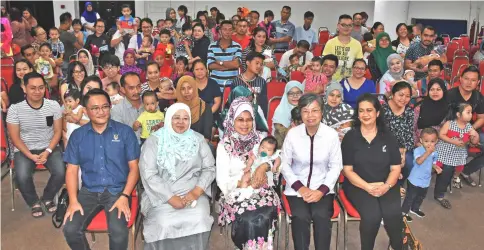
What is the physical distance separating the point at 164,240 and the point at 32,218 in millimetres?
1689

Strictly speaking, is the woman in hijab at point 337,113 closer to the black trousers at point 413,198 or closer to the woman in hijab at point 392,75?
Result: the black trousers at point 413,198

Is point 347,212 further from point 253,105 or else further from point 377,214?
point 253,105

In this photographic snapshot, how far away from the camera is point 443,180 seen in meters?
4.41

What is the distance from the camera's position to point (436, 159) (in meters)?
4.28

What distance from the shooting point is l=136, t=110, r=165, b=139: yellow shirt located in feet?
12.7

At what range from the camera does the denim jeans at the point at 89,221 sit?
2.98 meters

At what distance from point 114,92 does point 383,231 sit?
297cm

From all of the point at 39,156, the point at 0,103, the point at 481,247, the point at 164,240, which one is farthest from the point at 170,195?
the point at 481,247

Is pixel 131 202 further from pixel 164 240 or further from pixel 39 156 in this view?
pixel 39 156

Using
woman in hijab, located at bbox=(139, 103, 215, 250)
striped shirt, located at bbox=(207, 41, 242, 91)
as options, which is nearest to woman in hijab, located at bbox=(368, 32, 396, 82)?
striped shirt, located at bbox=(207, 41, 242, 91)

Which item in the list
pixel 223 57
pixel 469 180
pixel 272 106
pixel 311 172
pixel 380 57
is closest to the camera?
pixel 311 172

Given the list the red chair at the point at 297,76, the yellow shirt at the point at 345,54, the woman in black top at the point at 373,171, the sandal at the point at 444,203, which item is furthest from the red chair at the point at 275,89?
the sandal at the point at 444,203

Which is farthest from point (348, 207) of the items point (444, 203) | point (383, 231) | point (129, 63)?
point (129, 63)

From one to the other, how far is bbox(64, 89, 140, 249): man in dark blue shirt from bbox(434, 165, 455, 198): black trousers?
9.92 feet
